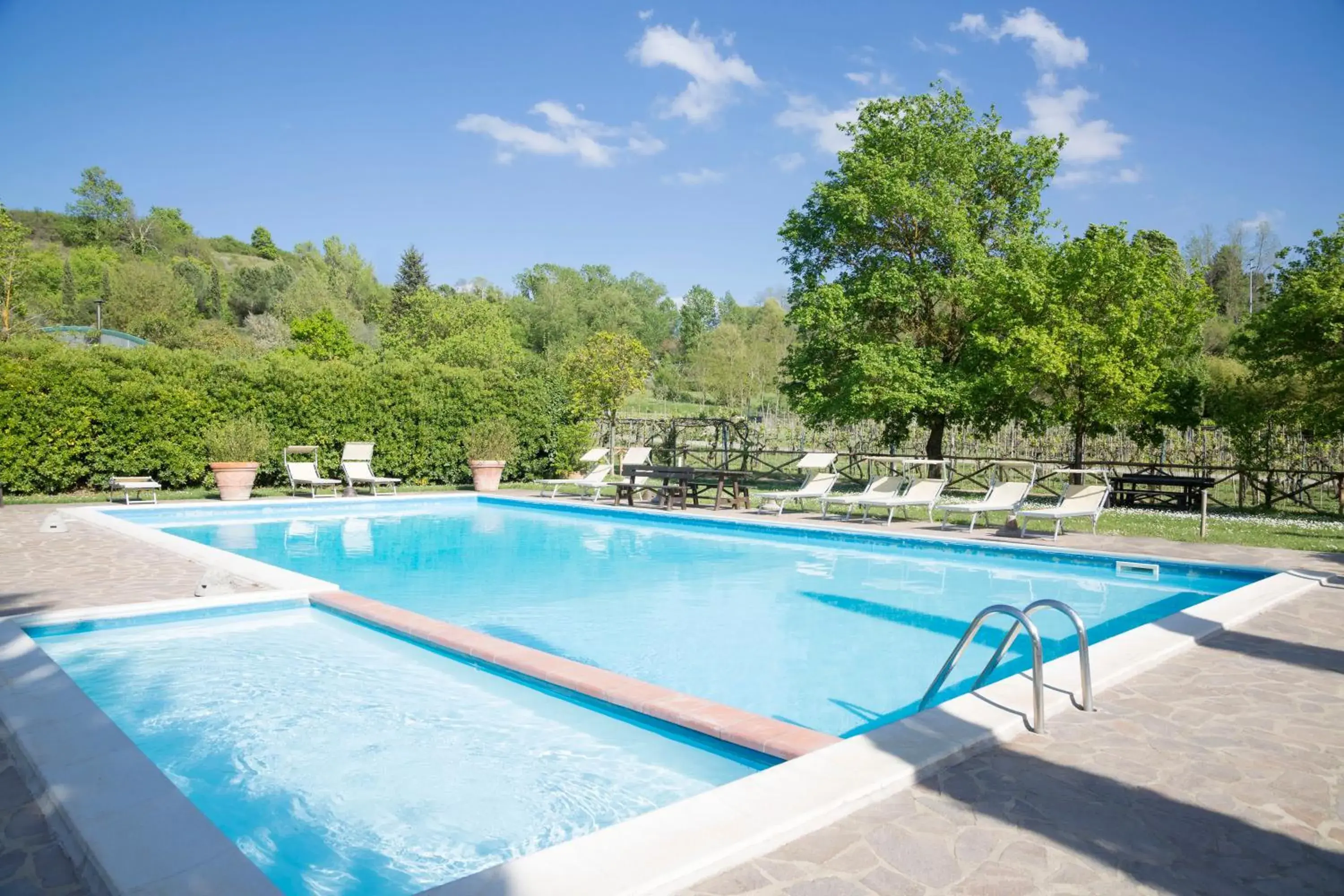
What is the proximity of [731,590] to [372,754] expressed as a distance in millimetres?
4902

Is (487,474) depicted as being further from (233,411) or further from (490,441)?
(233,411)

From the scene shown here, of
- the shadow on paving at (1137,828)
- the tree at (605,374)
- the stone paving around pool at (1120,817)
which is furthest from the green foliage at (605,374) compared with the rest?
the shadow on paving at (1137,828)

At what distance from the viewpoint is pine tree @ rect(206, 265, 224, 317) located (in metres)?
65.8

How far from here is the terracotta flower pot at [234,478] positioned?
14.9 m

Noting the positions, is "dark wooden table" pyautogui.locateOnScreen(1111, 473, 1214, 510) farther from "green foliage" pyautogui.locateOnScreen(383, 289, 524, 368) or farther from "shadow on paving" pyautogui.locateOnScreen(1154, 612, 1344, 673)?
"green foliage" pyautogui.locateOnScreen(383, 289, 524, 368)

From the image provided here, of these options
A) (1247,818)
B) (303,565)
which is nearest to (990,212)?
(303,565)

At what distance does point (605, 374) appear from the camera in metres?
22.4

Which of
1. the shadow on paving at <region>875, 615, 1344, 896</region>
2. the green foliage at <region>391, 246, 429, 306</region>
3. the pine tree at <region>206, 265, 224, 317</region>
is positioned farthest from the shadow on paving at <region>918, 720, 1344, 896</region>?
the pine tree at <region>206, 265, 224, 317</region>

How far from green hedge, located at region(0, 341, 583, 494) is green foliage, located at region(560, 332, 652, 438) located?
5.36ft

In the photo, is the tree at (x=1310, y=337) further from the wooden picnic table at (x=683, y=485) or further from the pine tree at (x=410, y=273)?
the pine tree at (x=410, y=273)

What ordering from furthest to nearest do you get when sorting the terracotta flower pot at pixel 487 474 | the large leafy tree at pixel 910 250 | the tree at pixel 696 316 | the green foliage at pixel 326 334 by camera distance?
the tree at pixel 696 316
the green foliage at pixel 326 334
the large leafy tree at pixel 910 250
the terracotta flower pot at pixel 487 474

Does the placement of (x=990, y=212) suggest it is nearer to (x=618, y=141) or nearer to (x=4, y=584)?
(x=4, y=584)

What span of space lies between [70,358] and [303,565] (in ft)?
28.7

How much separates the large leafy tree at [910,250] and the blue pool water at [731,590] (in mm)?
6953
